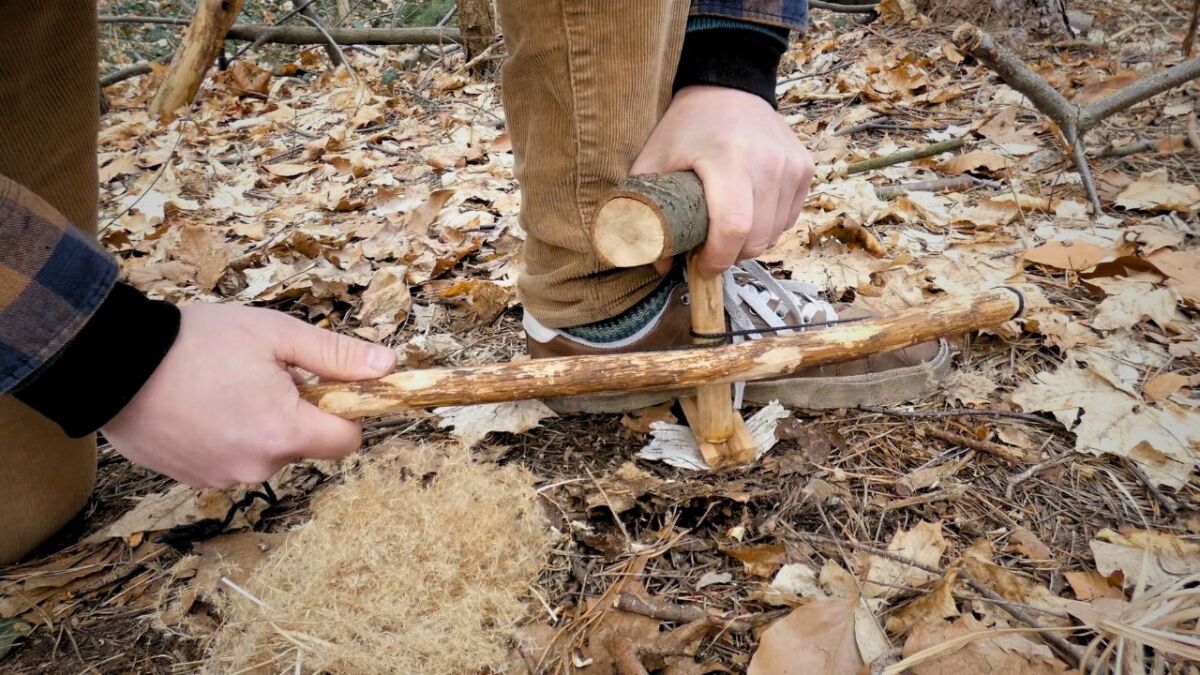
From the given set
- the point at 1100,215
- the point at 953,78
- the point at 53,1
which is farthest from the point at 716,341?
the point at 953,78

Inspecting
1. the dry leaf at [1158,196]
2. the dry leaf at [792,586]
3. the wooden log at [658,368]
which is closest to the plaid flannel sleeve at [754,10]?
the wooden log at [658,368]

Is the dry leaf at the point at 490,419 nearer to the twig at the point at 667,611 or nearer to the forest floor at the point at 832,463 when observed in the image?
the forest floor at the point at 832,463

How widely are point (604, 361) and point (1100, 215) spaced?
215cm

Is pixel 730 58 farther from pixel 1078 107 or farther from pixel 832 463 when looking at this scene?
pixel 1078 107

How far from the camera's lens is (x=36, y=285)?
0.93 m

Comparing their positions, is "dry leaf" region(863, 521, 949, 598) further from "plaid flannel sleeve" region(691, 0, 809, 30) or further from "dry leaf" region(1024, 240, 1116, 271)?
"dry leaf" region(1024, 240, 1116, 271)

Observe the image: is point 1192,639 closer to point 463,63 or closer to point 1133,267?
point 1133,267

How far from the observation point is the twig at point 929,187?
2750mm

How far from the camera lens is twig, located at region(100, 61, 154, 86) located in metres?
5.32

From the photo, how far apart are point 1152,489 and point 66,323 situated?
6.68 feet

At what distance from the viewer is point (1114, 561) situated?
50.1 inches

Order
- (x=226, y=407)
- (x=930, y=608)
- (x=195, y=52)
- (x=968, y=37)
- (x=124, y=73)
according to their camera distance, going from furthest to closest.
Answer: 1. (x=124, y=73)
2. (x=195, y=52)
3. (x=968, y=37)
4. (x=930, y=608)
5. (x=226, y=407)

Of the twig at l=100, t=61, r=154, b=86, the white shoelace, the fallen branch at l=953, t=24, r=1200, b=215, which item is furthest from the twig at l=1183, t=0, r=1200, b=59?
the twig at l=100, t=61, r=154, b=86

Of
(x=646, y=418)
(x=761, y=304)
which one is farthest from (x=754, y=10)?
(x=646, y=418)
